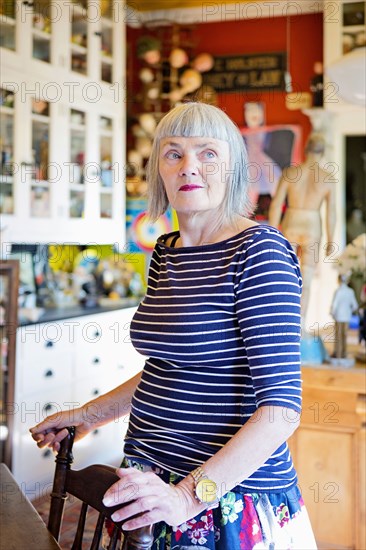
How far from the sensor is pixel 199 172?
1.22m

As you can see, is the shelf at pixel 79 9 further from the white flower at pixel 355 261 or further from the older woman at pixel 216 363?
the older woman at pixel 216 363

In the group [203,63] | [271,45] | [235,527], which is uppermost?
[271,45]

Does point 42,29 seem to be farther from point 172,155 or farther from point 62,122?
point 172,155

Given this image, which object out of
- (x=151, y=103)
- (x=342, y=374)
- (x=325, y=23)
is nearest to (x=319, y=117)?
(x=325, y=23)

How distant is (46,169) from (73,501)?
68.2 inches

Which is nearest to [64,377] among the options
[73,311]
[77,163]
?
[73,311]

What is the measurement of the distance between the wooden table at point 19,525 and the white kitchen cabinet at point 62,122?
2.45 meters


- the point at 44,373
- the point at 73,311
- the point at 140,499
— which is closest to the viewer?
the point at 140,499

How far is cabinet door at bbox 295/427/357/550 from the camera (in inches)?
94.9

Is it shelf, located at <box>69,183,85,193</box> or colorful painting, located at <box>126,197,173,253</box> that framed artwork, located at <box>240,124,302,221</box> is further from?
shelf, located at <box>69,183,85,193</box>

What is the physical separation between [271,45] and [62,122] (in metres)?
1.96

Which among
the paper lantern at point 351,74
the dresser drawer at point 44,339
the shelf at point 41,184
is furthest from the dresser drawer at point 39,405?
the paper lantern at point 351,74

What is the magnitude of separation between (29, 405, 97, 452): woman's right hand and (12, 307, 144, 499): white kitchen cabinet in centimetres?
180

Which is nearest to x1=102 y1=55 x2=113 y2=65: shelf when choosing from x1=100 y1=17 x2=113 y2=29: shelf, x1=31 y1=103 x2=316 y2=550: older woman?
x1=100 y1=17 x2=113 y2=29: shelf
